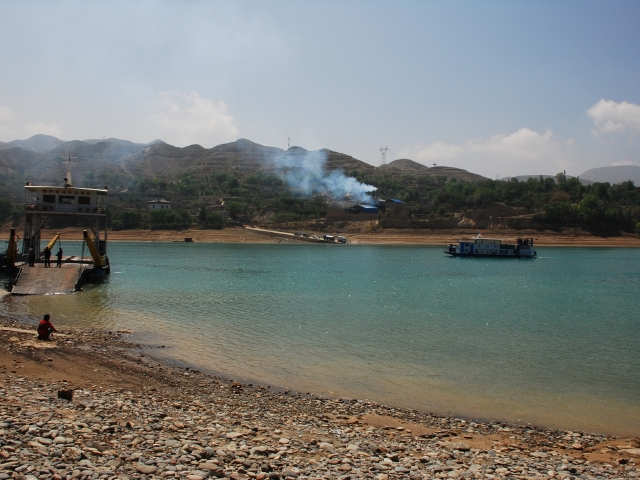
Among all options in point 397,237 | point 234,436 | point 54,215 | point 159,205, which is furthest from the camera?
point 159,205

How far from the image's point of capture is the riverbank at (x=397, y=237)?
104 metres

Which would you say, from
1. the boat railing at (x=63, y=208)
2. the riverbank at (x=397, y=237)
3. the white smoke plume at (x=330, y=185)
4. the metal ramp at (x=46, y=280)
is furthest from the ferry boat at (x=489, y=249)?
the metal ramp at (x=46, y=280)

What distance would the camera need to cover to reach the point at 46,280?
3528 cm

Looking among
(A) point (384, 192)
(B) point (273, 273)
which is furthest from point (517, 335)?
(A) point (384, 192)

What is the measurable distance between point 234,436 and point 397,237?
319 feet

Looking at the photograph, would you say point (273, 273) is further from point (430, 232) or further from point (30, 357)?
point (430, 232)

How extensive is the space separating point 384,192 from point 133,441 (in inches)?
5721

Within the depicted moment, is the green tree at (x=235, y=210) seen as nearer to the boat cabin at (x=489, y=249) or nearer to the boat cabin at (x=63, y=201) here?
the boat cabin at (x=489, y=249)

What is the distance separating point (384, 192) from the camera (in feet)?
500

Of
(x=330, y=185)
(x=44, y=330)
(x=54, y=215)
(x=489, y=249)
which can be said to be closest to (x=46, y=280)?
(x=54, y=215)

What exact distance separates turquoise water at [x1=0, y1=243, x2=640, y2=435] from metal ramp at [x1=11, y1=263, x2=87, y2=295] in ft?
5.51

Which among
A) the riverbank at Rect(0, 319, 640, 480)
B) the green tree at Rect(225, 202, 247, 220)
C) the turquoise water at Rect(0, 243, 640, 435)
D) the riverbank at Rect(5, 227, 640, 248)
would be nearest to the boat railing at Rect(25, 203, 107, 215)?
the turquoise water at Rect(0, 243, 640, 435)

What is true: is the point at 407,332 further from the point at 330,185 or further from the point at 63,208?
the point at 330,185

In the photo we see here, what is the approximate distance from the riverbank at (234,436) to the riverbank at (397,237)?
89.3 m
